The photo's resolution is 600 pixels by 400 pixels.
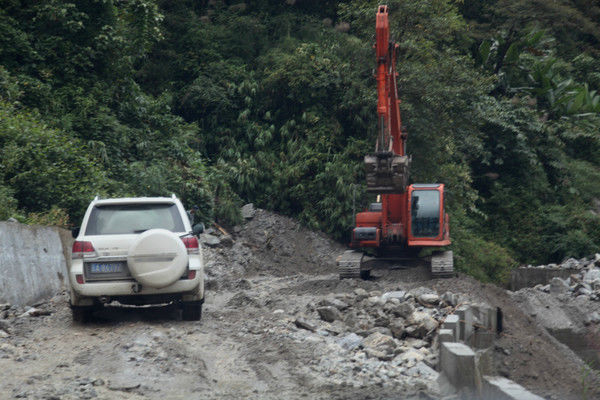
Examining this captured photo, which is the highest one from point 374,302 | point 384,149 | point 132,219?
point 384,149

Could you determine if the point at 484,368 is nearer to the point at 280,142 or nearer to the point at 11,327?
the point at 11,327

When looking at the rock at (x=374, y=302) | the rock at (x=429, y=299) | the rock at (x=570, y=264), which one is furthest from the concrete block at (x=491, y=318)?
the rock at (x=570, y=264)

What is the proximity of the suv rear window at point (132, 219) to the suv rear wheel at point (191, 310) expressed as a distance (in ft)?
3.60

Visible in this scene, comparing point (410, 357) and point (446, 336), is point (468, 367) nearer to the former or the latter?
point (446, 336)

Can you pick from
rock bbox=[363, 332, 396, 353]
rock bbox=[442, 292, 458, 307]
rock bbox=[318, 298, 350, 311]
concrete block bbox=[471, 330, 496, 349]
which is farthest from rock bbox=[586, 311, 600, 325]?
rock bbox=[363, 332, 396, 353]

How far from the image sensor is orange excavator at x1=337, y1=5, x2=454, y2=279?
57.3 feet

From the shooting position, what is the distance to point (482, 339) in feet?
45.9

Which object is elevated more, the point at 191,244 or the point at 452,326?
the point at 191,244

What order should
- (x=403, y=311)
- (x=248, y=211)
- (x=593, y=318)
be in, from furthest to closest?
1. (x=248, y=211)
2. (x=593, y=318)
3. (x=403, y=311)

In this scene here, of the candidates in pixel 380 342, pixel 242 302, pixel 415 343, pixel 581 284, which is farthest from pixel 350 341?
pixel 581 284

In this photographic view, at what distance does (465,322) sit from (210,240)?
13994 mm

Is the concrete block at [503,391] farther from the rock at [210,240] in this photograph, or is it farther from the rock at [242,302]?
the rock at [210,240]

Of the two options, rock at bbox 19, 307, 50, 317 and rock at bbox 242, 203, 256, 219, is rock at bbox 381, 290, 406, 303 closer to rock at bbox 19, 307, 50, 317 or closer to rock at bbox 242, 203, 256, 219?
rock at bbox 19, 307, 50, 317

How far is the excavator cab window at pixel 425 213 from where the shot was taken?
19.8 m
